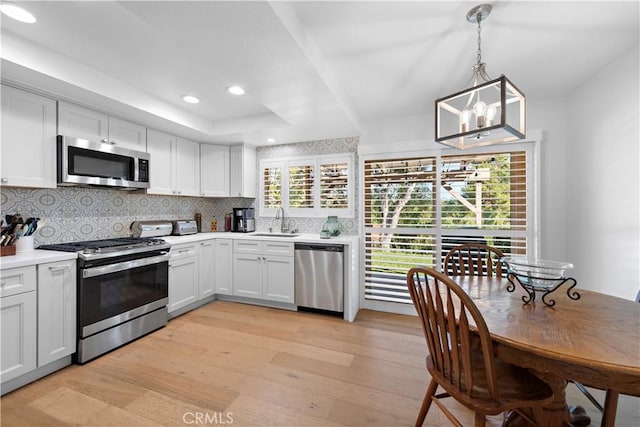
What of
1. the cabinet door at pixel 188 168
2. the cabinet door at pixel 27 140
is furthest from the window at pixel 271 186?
the cabinet door at pixel 27 140

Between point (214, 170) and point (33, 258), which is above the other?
point (214, 170)

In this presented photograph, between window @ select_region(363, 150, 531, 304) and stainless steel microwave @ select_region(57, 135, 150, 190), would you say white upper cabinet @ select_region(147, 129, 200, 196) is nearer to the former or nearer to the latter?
stainless steel microwave @ select_region(57, 135, 150, 190)

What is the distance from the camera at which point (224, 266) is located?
3475 millimetres

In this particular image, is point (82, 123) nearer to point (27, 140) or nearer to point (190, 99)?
point (27, 140)

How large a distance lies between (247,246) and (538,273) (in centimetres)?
289

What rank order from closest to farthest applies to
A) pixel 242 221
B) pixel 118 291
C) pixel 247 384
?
pixel 247 384 < pixel 118 291 < pixel 242 221

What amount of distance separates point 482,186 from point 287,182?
2.49m

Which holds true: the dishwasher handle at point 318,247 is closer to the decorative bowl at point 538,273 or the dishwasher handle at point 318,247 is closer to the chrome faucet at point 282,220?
the chrome faucet at point 282,220

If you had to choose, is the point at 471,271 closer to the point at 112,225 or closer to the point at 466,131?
the point at 466,131

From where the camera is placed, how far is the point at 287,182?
3.88 m

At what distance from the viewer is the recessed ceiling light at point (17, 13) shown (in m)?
1.48

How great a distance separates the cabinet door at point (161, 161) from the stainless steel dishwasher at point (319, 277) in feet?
5.77

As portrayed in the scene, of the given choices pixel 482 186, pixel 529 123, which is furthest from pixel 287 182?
pixel 529 123

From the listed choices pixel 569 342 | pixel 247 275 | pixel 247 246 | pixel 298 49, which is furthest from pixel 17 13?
pixel 569 342
